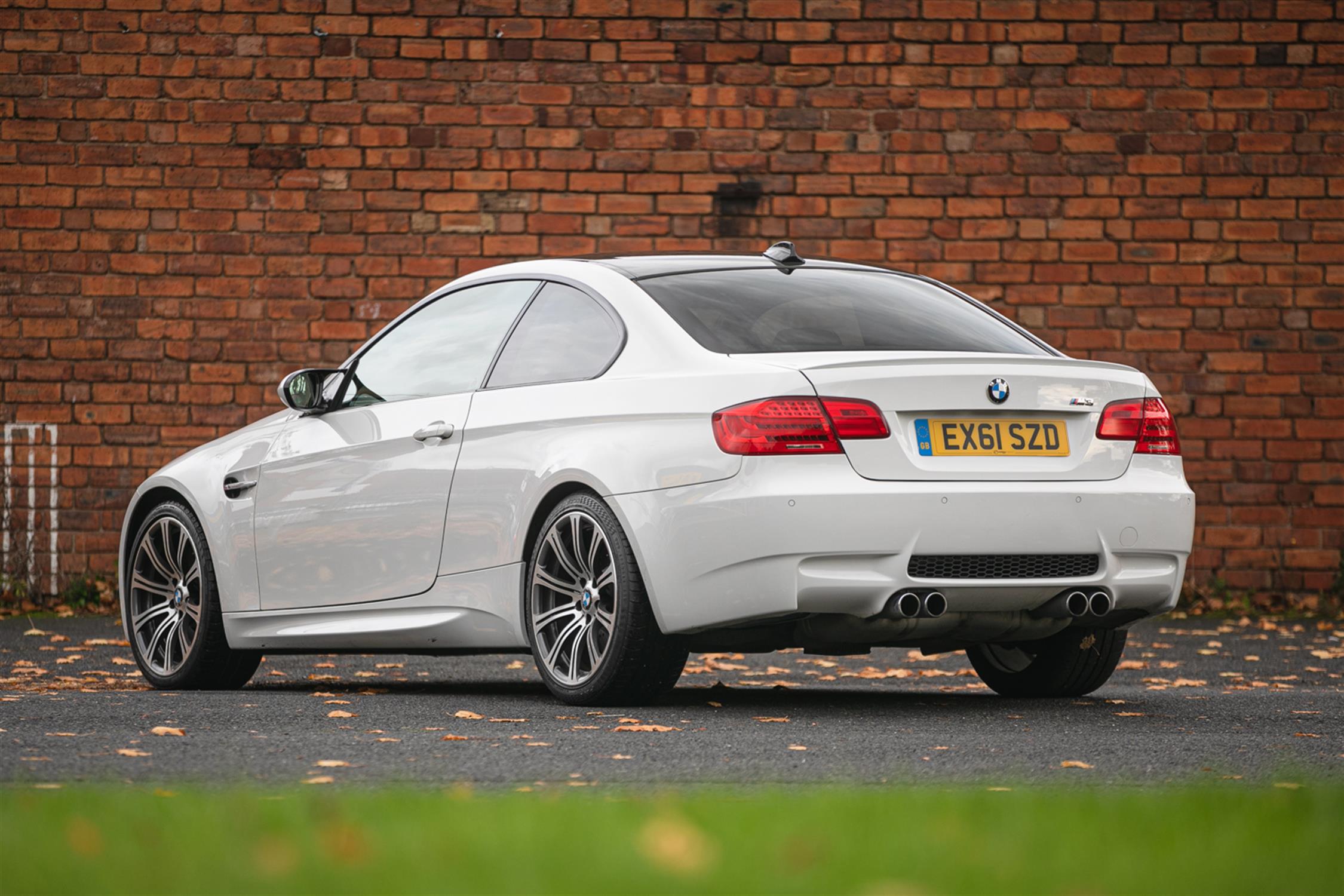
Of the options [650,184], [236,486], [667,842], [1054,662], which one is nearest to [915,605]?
[1054,662]

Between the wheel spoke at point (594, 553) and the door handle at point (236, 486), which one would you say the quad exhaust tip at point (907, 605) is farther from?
the door handle at point (236, 486)

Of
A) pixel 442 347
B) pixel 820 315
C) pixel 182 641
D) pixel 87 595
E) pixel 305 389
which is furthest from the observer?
pixel 87 595

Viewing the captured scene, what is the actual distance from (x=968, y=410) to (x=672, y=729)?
4.40 feet

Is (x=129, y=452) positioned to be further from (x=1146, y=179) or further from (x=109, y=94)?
(x=1146, y=179)

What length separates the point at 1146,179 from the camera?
12711 millimetres

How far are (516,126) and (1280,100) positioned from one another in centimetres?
495

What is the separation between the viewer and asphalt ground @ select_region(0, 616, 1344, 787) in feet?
16.0

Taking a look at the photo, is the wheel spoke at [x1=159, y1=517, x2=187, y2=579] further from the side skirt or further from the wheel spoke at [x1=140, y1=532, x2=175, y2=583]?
the side skirt

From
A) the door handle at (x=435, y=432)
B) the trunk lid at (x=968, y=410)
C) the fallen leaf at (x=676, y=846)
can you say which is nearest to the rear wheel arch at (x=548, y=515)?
the door handle at (x=435, y=432)

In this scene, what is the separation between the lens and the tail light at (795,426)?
233 inches

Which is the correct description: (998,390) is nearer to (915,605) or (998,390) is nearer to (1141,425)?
(1141,425)

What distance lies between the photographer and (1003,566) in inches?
239

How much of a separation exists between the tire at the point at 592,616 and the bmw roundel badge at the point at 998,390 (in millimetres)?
1231

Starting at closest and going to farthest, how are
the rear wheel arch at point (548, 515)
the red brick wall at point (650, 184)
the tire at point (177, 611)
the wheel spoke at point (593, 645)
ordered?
the rear wheel arch at point (548, 515)
the wheel spoke at point (593, 645)
the tire at point (177, 611)
the red brick wall at point (650, 184)
